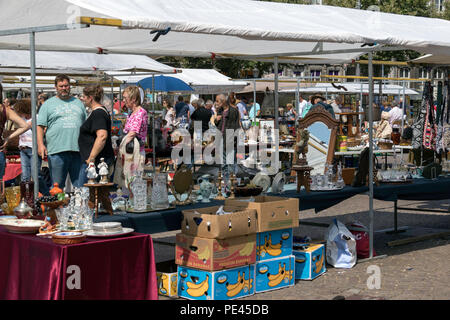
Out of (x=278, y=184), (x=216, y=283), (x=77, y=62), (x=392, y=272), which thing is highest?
(x=77, y=62)

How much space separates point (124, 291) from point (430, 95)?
20.7 ft

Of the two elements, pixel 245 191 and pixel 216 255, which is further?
pixel 245 191

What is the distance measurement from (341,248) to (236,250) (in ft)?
5.75

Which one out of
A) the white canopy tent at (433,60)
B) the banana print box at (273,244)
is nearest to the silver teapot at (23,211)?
the banana print box at (273,244)

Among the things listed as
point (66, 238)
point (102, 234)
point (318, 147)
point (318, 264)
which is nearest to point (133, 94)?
point (318, 264)

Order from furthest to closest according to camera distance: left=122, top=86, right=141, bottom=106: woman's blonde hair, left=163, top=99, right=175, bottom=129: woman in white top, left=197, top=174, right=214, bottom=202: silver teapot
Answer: left=163, top=99, right=175, bottom=129: woman in white top
left=122, top=86, right=141, bottom=106: woman's blonde hair
left=197, top=174, right=214, bottom=202: silver teapot

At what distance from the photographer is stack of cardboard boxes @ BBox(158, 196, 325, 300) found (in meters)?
5.67

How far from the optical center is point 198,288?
18.9ft

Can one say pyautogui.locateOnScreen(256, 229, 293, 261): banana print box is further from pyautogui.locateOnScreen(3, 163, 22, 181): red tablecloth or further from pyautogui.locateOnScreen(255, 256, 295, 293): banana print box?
pyautogui.locateOnScreen(3, 163, 22, 181): red tablecloth

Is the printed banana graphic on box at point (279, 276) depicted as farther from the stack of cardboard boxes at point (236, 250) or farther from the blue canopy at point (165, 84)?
the blue canopy at point (165, 84)

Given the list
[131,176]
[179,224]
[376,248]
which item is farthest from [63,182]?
[376,248]

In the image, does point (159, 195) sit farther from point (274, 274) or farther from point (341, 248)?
point (341, 248)

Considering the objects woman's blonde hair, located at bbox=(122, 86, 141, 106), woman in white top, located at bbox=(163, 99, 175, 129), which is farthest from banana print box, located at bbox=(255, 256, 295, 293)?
woman in white top, located at bbox=(163, 99, 175, 129)
